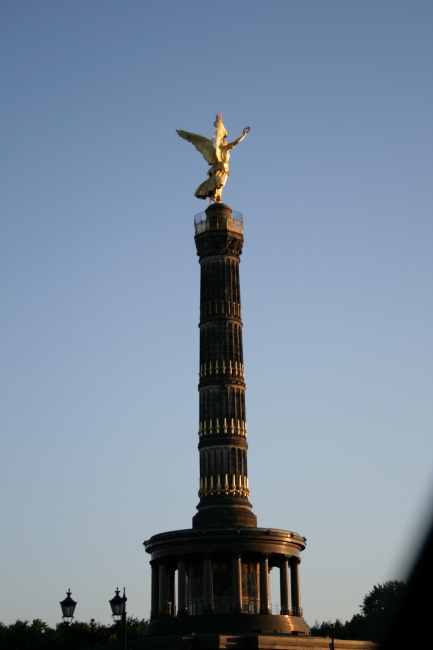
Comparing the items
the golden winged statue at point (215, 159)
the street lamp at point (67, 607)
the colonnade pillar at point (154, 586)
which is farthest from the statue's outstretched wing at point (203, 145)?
the street lamp at point (67, 607)

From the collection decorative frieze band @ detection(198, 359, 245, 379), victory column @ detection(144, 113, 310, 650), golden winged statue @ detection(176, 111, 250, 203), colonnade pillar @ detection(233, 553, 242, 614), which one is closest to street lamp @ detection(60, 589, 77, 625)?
victory column @ detection(144, 113, 310, 650)

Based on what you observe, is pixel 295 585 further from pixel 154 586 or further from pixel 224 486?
pixel 154 586

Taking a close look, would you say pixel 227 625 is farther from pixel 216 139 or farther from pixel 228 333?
pixel 216 139

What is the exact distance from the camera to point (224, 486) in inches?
2749

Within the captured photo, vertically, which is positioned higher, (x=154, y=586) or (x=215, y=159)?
(x=215, y=159)

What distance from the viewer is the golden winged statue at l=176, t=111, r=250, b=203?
80000 millimetres

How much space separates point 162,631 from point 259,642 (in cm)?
982

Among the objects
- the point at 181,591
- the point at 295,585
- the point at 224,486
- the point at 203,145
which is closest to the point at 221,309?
the point at 224,486

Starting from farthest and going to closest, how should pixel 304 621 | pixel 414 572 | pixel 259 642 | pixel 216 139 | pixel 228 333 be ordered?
pixel 216 139 → pixel 228 333 → pixel 304 621 → pixel 259 642 → pixel 414 572

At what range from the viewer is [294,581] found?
6844cm

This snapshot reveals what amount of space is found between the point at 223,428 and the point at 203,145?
25.0 metres

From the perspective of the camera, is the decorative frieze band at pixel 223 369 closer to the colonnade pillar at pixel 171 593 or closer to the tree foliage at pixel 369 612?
the colonnade pillar at pixel 171 593

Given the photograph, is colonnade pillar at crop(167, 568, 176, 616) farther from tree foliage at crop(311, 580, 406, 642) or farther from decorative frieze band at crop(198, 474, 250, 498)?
tree foliage at crop(311, 580, 406, 642)

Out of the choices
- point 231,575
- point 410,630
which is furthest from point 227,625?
point 410,630
